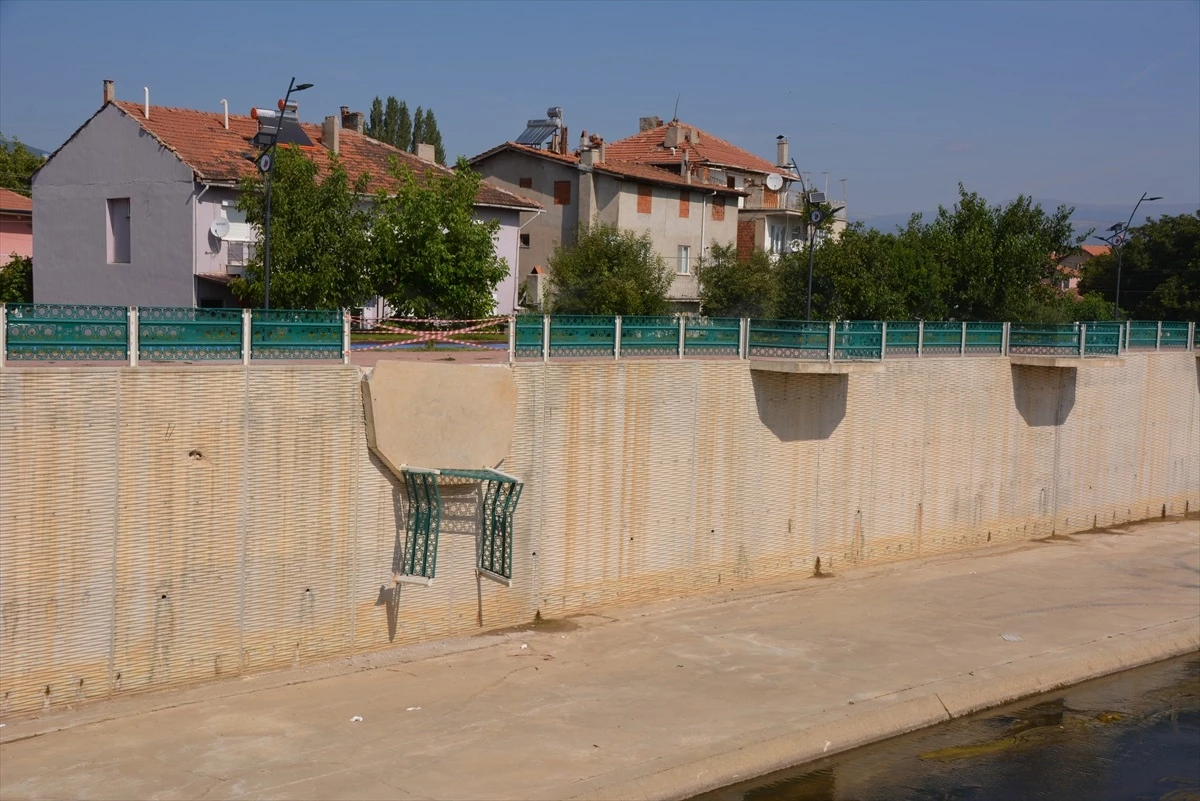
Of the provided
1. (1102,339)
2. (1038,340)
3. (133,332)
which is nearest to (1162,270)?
(1102,339)

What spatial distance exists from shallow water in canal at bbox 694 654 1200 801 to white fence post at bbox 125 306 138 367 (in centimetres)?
690

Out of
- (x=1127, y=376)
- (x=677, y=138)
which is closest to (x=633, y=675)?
(x=1127, y=376)

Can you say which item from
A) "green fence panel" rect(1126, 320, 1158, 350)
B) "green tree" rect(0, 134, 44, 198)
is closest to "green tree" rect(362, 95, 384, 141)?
"green tree" rect(0, 134, 44, 198)

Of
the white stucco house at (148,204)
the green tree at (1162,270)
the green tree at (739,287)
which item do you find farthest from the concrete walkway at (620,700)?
the green tree at (1162,270)

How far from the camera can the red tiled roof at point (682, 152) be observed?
137 ft

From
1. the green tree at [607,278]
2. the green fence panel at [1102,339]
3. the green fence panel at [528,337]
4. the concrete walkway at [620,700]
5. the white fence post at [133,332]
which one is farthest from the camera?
the green tree at [607,278]

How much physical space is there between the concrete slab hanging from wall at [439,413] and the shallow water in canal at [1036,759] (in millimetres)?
5058

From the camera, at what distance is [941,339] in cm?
2044

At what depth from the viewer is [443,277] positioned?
69.3 ft

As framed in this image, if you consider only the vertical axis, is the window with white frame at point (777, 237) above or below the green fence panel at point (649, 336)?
above

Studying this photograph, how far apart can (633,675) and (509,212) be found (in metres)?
16.8

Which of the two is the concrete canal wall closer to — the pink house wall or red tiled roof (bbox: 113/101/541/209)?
red tiled roof (bbox: 113/101/541/209)

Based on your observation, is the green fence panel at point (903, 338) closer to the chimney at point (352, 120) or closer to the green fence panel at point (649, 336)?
the green fence panel at point (649, 336)

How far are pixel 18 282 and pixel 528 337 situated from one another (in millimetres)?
17546
